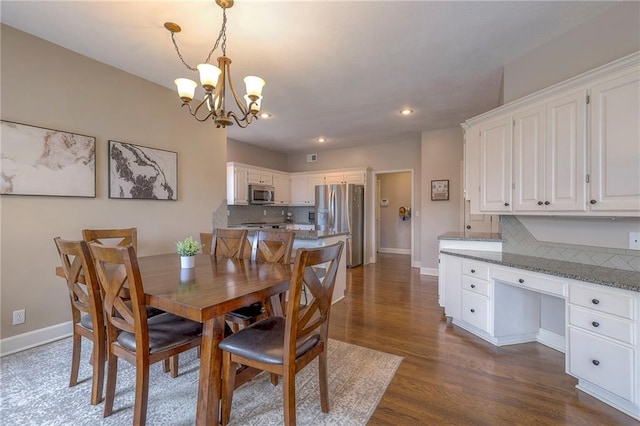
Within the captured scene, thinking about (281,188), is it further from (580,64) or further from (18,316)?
(580,64)

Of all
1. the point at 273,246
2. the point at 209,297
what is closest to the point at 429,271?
the point at 273,246

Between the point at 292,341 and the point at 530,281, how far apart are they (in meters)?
1.99

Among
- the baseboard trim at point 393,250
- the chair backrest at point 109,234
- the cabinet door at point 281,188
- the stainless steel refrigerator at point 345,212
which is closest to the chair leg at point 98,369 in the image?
the chair backrest at point 109,234

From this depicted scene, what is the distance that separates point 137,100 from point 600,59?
14.4ft

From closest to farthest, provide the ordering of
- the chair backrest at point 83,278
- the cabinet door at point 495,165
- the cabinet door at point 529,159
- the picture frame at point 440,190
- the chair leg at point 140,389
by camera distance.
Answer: the chair leg at point 140,389 → the chair backrest at point 83,278 → the cabinet door at point 529,159 → the cabinet door at point 495,165 → the picture frame at point 440,190

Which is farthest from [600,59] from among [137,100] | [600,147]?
[137,100]

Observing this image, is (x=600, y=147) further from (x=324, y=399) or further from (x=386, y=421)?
(x=324, y=399)

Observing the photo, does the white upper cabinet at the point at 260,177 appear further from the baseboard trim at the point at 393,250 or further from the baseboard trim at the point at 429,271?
the baseboard trim at the point at 393,250

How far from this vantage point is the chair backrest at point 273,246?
2.31m

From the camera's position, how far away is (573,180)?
86.2 inches

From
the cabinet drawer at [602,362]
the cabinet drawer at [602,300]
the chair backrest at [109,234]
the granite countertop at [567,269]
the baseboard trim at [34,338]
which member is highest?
the chair backrest at [109,234]

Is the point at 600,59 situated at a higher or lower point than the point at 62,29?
lower

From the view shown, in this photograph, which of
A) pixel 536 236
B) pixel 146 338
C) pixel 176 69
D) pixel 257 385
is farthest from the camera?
pixel 176 69

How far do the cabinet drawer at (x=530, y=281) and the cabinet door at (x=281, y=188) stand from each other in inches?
195
